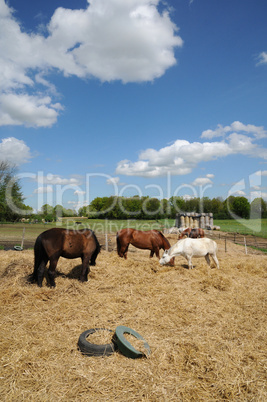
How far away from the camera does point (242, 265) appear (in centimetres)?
933

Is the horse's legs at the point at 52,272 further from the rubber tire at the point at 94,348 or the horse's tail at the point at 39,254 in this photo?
the rubber tire at the point at 94,348

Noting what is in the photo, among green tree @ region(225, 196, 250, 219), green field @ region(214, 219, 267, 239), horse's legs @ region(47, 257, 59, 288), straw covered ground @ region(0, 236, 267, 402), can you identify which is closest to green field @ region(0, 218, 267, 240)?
green field @ region(214, 219, 267, 239)

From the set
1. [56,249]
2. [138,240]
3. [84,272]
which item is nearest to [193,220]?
[138,240]

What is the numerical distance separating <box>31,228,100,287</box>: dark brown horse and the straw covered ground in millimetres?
354

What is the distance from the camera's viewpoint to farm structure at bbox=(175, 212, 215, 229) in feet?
105

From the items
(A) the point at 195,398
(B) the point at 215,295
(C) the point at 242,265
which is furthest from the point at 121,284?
(C) the point at 242,265

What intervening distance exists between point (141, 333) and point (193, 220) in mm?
30867

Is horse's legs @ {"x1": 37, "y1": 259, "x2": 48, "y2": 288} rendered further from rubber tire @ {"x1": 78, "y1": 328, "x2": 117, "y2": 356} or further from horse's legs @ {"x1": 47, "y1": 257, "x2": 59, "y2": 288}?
rubber tire @ {"x1": 78, "y1": 328, "x2": 117, "y2": 356}

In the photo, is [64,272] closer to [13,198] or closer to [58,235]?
[58,235]

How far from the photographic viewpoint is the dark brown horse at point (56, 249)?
243 inches

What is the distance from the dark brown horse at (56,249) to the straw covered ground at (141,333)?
1.16ft

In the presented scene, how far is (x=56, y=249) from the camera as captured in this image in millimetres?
6277

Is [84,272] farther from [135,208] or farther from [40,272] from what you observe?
[135,208]

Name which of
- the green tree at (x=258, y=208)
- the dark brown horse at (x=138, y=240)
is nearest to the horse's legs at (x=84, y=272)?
the dark brown horse at (x=138, y=240)
